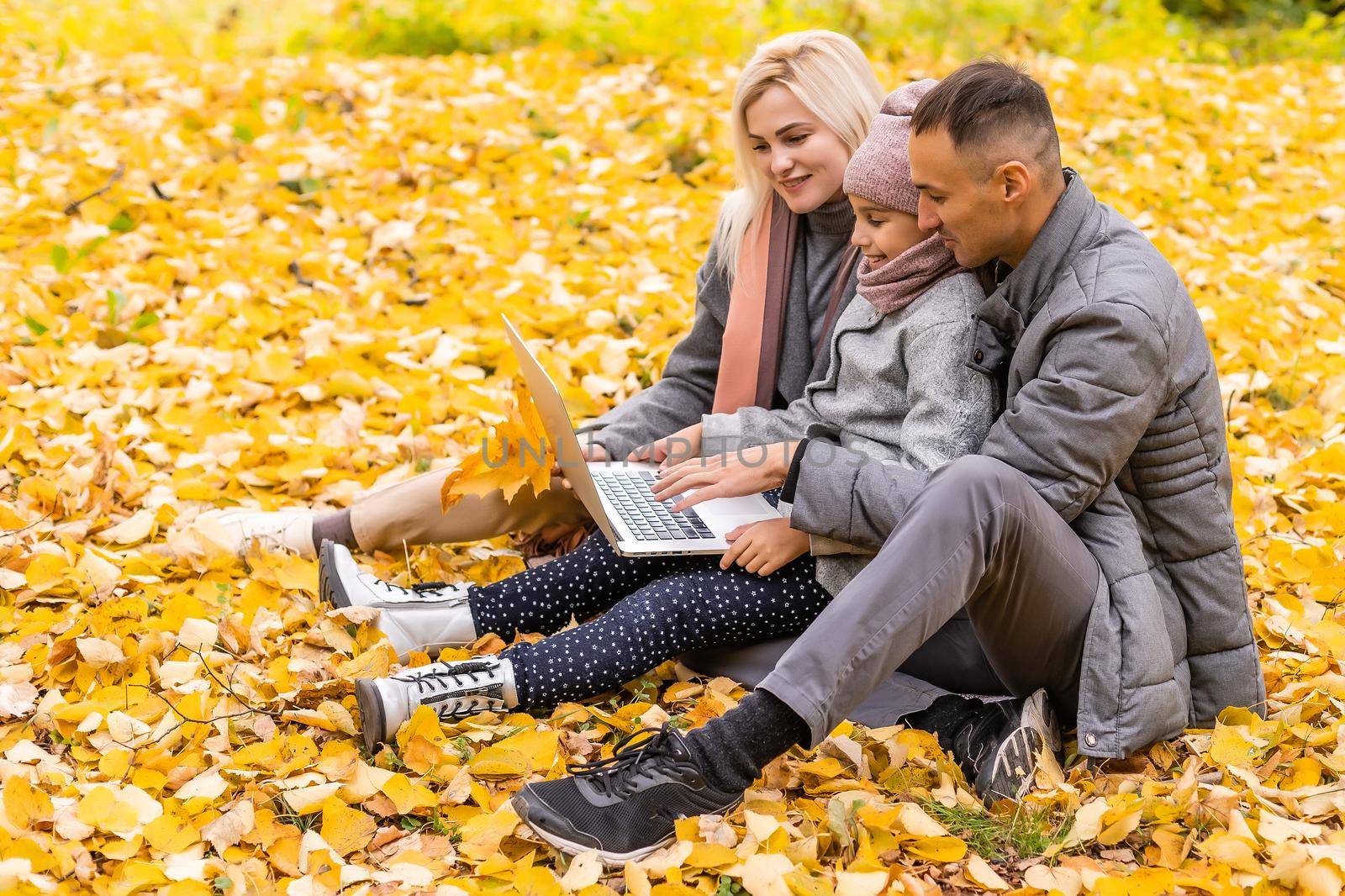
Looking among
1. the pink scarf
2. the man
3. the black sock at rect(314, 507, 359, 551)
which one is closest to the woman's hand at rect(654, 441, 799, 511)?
the man

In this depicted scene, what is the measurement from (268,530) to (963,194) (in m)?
1.76

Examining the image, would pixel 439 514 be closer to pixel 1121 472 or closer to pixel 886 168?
pixel 886 168

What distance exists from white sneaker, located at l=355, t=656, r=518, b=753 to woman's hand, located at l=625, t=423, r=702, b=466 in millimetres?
642

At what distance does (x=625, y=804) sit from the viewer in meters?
1.89

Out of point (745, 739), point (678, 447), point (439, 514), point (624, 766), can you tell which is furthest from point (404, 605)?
point (745, 739)

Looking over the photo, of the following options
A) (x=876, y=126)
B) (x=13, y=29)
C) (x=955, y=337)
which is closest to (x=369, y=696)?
(x=955, y=337)

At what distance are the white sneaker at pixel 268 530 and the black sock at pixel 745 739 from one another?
1304 millimetres

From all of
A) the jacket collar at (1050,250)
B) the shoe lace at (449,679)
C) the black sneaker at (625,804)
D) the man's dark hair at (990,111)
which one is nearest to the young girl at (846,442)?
the shoe lace at (449,679)

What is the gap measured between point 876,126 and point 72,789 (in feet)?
5.92

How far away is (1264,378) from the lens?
3557 mm

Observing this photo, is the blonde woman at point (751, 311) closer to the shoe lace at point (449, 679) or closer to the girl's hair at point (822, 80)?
the girl's hair at point (822, 80)

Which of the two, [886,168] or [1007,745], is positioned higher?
[886,168]

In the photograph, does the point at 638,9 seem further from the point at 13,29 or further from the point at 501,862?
the point at 501,862

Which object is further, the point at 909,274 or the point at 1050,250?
the point at 909,274
